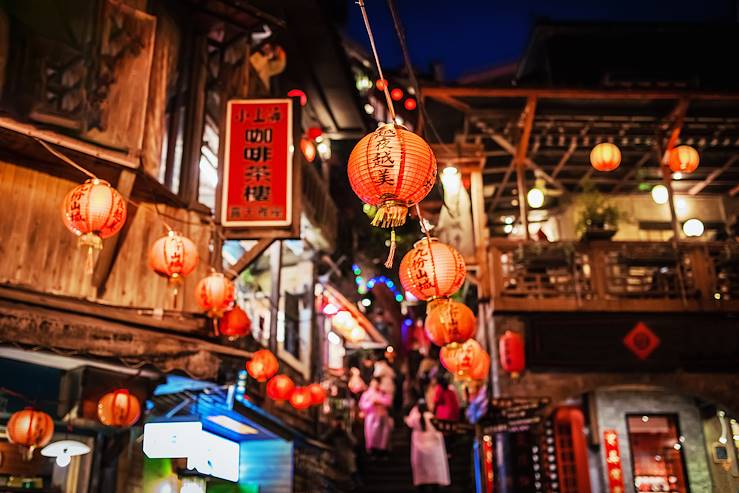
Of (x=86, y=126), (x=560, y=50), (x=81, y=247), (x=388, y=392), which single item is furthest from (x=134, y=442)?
(x=560, y=50)

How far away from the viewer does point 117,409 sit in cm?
1012

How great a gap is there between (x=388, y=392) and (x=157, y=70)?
13828 mm

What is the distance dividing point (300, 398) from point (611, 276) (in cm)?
843

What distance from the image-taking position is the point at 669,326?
51.0 ft

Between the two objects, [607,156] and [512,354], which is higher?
[607,156]

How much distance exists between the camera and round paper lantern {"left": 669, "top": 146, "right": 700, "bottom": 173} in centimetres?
1484

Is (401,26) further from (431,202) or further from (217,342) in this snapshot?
(431,202)

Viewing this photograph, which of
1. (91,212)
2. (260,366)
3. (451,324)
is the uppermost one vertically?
(91,212)

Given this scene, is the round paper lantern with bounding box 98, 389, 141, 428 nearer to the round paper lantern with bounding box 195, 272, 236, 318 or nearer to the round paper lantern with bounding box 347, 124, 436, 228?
the round paper lantern with bounding box 195, 272, 236, 318

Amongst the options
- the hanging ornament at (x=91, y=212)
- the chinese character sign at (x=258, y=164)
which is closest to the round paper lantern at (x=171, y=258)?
the hanging ornament at (x=91, y=212)

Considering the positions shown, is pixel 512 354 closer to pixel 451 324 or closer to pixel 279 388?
pixel 451 324

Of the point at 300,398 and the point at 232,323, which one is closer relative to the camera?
the point at 232,323

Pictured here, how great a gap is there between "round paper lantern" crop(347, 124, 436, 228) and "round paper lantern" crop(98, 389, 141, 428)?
5867 millimetres

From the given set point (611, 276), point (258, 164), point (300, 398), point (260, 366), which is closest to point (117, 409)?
point (260, 366)
